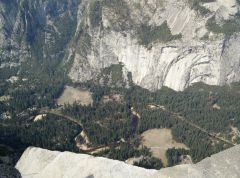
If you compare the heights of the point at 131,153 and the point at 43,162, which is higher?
the point at 43,162

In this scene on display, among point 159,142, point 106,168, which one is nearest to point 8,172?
point 106,168

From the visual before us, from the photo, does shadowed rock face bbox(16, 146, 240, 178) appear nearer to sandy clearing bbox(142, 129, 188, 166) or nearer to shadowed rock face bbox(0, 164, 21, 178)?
shadowed rock face bbox(0, 164, 21, 178)

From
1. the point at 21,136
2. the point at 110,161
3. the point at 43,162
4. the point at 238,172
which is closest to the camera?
the point at 238,172

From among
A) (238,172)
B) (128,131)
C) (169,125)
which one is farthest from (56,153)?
(169,125)

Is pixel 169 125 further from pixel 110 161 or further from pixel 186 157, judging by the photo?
pixel 110 161

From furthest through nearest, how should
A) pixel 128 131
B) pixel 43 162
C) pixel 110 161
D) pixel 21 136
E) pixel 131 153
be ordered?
1. pixel 128 131
2. pixel 21 136
3. pixel 131 153
4. pixel 43 162
5. pixel 110 161

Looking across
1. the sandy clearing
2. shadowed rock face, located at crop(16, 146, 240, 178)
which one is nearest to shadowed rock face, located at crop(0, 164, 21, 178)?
shadowed rock face, located at crop(16, 146, 240, 178)
